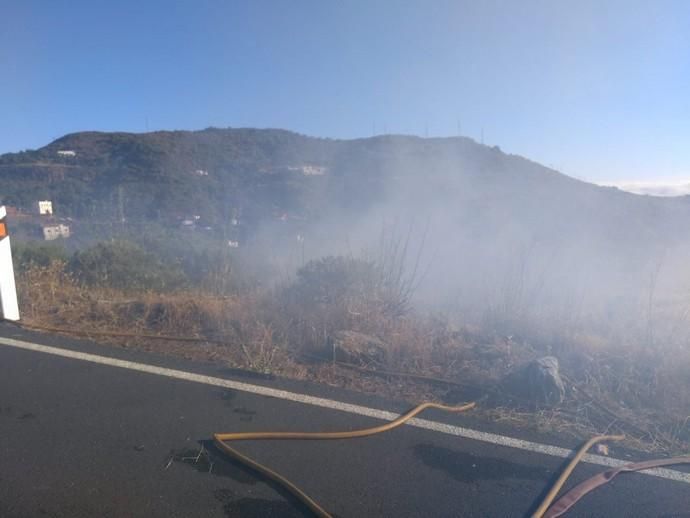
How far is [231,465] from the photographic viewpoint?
10.4ft

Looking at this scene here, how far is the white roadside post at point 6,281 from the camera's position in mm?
6082

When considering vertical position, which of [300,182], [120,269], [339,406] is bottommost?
[339,406]

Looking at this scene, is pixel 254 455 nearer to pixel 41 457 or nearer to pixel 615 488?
pixel 41 457

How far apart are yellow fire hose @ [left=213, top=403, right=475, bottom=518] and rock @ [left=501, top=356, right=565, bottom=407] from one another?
484 mm

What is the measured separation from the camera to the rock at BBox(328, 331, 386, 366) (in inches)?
203

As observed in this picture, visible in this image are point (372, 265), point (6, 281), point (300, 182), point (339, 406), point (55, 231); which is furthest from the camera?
point (300, 182)

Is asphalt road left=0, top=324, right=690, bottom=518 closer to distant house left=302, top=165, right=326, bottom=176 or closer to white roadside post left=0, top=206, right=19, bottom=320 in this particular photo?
white roadside post left=0, top=206, right=19, bottom=320

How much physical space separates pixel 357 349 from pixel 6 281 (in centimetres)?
424

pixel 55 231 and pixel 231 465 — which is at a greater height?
pixel 55 231

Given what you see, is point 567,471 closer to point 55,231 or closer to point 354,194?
point 55,231

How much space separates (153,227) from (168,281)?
7.17m

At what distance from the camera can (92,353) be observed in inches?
202

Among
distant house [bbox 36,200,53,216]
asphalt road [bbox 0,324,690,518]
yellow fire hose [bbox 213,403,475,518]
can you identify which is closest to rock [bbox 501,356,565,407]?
yellow fire hose [bbox 213,403,475,518]

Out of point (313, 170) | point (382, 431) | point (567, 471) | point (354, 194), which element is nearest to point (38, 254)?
point (382, 431)
